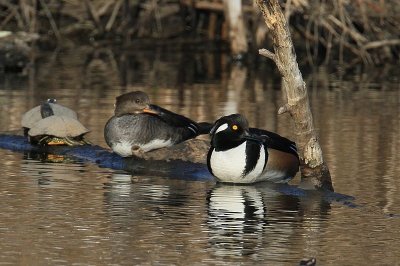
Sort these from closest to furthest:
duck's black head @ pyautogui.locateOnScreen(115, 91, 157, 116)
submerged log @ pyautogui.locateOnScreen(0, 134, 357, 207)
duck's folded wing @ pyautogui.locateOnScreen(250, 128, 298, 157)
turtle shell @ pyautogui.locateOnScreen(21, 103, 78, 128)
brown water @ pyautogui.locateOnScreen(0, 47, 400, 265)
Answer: brown water @ pyautogui.locateOnScreen(0, 47, 400, 265) → submerged log @ pyautogui.locateOnScreen(0, 134, 357, 207) → duck's folded wing @ pyautogui.locateOnScreen(250, 128, 298, 157) → duck's black head @ pyautogui.locateOnScreen(115, 91, 157, 116) → turtle shell @ pyautogui.locateOnScreen(21, 103, 78, 128)

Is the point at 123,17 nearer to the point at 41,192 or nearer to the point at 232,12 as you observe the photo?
the point at 232,12

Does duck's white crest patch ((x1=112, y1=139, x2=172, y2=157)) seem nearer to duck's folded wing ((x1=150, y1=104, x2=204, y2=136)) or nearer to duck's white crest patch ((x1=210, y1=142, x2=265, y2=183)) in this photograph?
duck's folded wing ((x1=150, y1=104, x2=204, y2=136))

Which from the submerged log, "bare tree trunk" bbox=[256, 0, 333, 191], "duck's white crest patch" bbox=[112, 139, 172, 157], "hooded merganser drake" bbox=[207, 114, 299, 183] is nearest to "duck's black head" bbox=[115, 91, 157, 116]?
"duck's white crest patch" bbox=[112, 139, 172, 157]

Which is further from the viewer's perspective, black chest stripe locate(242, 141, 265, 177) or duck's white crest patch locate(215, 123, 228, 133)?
duck's white crest patch locate(215, 123, 228, 133)

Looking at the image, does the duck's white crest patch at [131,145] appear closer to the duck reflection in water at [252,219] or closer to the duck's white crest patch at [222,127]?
the duck reflection in water at [252,219]

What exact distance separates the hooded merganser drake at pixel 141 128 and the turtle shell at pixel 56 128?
3.63 feet

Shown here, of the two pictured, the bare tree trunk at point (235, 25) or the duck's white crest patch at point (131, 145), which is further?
the bare tree trunk at point (235, 25)

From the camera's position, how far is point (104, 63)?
28.4m

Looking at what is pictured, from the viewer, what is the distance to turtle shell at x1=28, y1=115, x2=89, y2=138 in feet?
48.7

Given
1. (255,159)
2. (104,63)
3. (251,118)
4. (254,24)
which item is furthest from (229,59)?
(255,159)

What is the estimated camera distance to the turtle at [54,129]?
14.9 m

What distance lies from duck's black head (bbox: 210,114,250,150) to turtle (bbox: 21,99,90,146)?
296 centimetres

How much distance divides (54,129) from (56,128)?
1.1 inches

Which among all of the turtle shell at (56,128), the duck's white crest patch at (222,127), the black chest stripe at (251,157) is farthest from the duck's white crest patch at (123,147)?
the black chest stripe at (251,157)
